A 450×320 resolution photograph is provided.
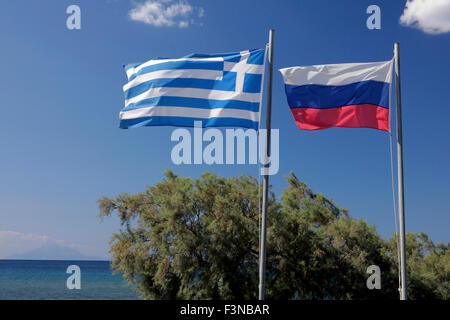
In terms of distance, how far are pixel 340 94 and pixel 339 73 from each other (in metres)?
0.55

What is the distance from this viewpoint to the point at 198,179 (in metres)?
19.1

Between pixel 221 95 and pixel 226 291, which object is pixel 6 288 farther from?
pixel 221 95

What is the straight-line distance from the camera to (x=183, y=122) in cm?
991

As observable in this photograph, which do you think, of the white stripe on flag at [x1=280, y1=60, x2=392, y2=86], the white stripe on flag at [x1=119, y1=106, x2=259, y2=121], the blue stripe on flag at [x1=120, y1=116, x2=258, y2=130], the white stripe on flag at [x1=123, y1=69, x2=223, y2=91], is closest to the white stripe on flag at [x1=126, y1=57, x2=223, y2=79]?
the white stripe on flag at [x1=123, y1=69, x2=223, y2=91]

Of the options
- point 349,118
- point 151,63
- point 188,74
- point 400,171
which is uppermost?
point 151,63

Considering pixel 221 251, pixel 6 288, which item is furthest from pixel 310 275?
pixel 6 288

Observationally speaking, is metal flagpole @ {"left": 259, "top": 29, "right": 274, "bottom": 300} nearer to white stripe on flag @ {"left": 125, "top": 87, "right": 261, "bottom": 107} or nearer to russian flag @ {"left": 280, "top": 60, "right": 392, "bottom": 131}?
white stripe on flag @ {"left": 125, "top": 87, "right": 261, "bottom": 107}

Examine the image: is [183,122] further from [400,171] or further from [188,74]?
[400,171]

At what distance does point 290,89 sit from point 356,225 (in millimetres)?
11549

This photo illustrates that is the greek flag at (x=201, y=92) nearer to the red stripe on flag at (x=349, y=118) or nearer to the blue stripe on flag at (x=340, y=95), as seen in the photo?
the blue stripe on flag at (x=340, y=95)

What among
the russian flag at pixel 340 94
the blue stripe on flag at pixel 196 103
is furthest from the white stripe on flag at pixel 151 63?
the russian flag at pixel 340 94

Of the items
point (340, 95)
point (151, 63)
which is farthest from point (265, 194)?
point (151, 63)

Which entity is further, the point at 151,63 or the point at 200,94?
the point at 151,63
